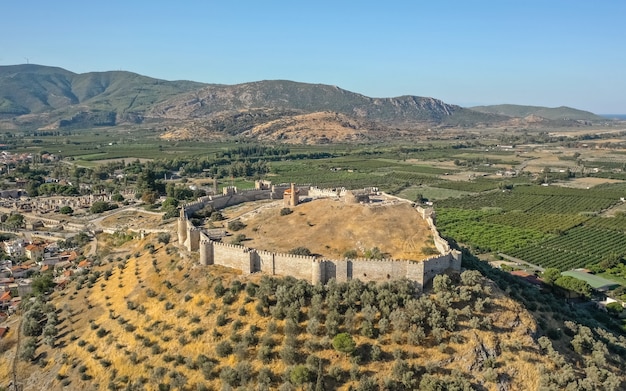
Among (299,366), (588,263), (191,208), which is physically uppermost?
(191,208)

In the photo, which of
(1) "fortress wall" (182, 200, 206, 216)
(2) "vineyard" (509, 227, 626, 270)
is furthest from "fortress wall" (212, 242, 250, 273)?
(2) "vineyard" (509, 227, 626, 270)

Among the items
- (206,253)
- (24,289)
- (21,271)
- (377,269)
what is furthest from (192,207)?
(377,269)

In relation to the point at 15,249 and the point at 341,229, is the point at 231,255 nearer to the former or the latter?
the point at 341,229

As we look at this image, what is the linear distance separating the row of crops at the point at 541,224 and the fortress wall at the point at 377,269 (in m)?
37.2

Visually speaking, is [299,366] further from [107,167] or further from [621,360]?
[107,167]

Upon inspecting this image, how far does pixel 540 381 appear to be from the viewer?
30297 mm

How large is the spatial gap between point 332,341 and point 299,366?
2725 millimetres

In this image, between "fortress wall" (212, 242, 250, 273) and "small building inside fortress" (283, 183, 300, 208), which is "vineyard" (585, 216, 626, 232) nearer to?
"small building inside fortress" (283, 183, 300, 208)

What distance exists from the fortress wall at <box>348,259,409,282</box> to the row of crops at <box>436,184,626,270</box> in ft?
122

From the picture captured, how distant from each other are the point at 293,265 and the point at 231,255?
576 centimetres

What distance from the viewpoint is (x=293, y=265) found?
123ft

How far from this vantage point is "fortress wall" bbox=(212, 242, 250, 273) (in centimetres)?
3930

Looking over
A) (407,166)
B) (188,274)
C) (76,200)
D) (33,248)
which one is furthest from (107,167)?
(188,274)

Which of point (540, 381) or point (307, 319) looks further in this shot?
point (307, 319)
